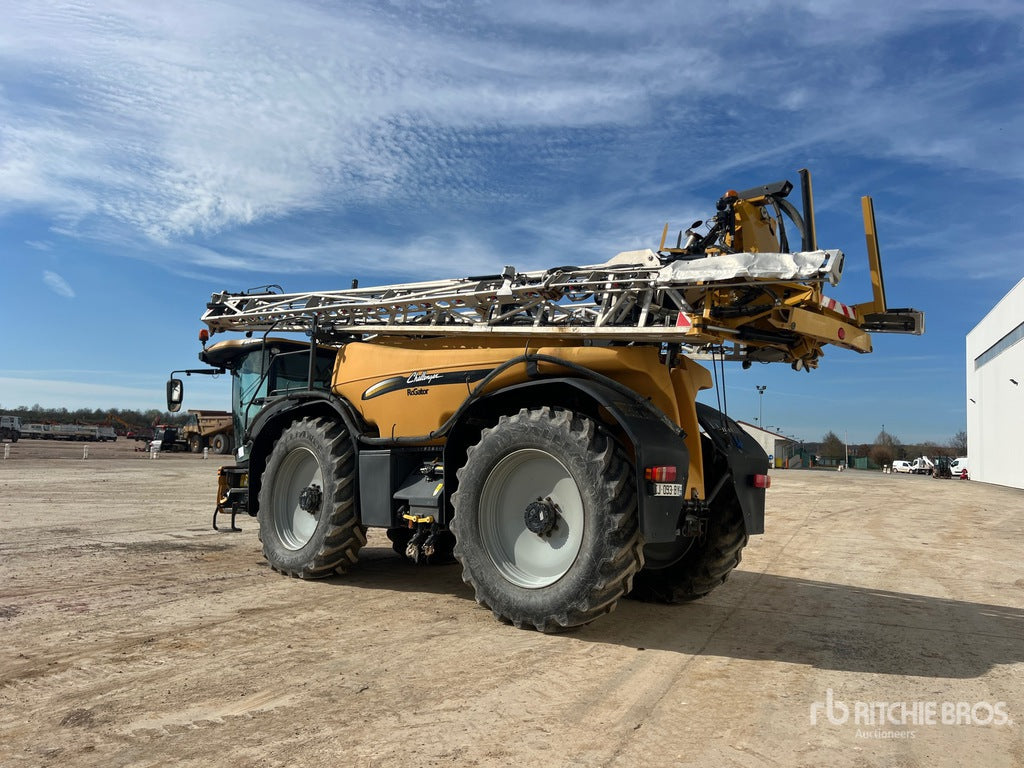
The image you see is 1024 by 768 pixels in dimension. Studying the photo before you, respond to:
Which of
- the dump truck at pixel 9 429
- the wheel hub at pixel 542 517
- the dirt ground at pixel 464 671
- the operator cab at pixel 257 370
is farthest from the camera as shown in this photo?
the dump truck at pixel 9 429

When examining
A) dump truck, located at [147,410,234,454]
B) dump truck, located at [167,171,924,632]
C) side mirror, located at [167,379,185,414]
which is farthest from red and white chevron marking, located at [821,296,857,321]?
dump truck, located at [147,410,234,454]

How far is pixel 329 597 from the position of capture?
6.42 meters

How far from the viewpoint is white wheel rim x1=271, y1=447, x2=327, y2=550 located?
7574 millimetres

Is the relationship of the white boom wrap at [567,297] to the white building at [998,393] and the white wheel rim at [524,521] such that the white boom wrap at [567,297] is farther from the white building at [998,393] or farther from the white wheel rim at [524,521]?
the white building at [998,393]

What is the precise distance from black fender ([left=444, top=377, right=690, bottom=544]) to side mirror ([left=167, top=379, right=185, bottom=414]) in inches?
184

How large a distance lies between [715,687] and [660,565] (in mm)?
2232

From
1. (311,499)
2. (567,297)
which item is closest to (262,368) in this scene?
(311,499)

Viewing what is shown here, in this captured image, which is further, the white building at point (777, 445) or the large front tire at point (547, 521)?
the white building at point (777, 445)

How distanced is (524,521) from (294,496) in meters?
3.29

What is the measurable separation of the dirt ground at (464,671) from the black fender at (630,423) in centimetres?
95

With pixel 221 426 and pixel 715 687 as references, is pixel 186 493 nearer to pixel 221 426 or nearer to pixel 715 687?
pixel 715 687

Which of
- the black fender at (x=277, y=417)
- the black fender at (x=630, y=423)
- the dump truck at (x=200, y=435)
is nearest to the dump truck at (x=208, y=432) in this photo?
the dump truck at (x=200, y=435)

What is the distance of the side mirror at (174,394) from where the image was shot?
8984 millimetres

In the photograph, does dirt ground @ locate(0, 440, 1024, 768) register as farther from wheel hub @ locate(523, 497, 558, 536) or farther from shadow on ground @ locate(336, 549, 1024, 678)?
wheel hub @ locate(523, 497, 558, 536)
